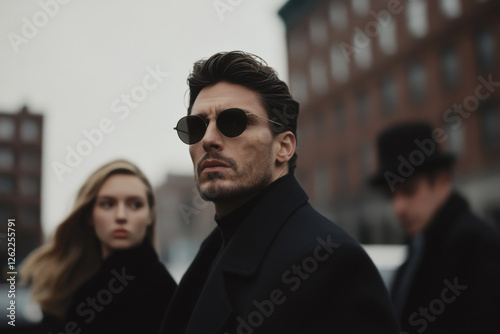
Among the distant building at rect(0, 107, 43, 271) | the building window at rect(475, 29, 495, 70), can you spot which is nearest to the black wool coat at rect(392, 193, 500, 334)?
the distant building at rect(0, 107, 43, 271)

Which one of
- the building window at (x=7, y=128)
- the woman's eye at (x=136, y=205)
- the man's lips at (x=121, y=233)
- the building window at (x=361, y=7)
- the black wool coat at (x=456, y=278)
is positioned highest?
the building window at (x=361, y=7)

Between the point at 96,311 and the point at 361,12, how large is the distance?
32256 millimetres

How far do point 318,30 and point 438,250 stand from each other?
35.3 m

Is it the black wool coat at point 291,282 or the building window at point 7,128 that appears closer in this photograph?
the black wool coat at point 291,282

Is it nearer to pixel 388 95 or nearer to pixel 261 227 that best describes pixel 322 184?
pixel 388 95

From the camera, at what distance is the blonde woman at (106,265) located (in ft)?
9.50

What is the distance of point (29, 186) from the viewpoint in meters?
5.53

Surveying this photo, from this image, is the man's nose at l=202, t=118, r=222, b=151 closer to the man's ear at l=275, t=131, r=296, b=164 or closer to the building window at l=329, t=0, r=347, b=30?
the man's ear at l=275, t=131, r=296, b=164

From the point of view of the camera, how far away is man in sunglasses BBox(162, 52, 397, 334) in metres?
1.81

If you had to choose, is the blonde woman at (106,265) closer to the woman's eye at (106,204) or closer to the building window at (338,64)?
the woman's eye at (106,204)

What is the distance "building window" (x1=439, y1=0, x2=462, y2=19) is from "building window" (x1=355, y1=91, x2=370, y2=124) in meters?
7.18

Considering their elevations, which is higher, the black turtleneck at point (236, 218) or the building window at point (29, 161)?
the building window at point (29, 161)

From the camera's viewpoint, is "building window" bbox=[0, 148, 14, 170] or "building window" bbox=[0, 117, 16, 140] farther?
"building window" bbox=[0, 117, 16, 140]

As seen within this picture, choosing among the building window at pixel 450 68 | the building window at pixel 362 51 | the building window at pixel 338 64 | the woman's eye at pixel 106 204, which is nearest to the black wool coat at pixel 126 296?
the woman's eye at pixel 106 204
